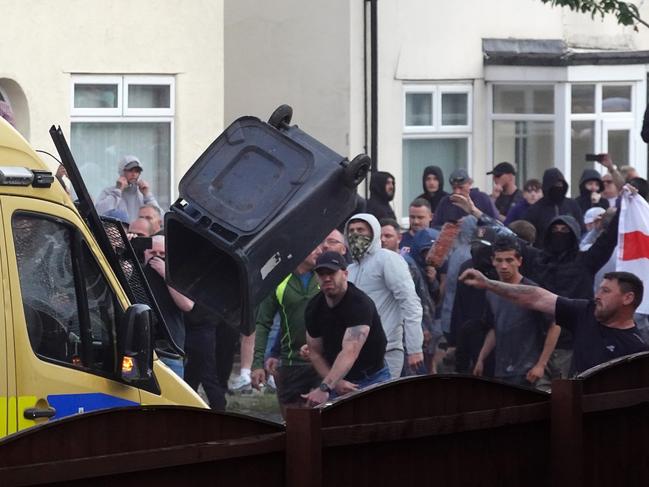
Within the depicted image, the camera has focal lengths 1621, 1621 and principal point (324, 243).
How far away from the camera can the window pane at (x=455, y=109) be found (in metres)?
24.0

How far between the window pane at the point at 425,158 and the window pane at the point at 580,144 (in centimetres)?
179

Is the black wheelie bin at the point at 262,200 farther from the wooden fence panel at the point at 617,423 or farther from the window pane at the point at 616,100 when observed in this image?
the window pane at the point at 616,100

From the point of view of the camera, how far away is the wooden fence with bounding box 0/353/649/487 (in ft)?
12.4

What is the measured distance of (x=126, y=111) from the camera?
63.0 feet

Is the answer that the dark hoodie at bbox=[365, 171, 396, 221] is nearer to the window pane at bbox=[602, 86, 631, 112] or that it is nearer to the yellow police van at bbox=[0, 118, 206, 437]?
the window pane at bbox=[602, 86, 631, 112]

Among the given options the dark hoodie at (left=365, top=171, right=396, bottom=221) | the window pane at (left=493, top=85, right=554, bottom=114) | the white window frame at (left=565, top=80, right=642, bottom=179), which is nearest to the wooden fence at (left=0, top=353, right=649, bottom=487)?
the dark hoodie at (left=365, top=171, right=396, bottom=221)

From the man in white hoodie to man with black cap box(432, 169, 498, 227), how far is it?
136 inches

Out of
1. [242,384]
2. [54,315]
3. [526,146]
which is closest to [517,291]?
[242,384]

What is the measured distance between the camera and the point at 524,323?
461 inches

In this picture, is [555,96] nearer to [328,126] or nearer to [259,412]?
[328,126]

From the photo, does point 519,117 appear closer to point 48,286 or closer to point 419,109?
point 419,109

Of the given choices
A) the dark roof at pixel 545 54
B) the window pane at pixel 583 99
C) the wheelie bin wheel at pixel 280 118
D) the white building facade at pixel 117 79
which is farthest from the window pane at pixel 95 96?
the wheelie bin wheel at pixel 280 118

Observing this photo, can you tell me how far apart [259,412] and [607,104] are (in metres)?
13.4

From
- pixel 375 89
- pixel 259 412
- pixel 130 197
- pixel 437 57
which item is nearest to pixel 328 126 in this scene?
A: pixel 375 89
